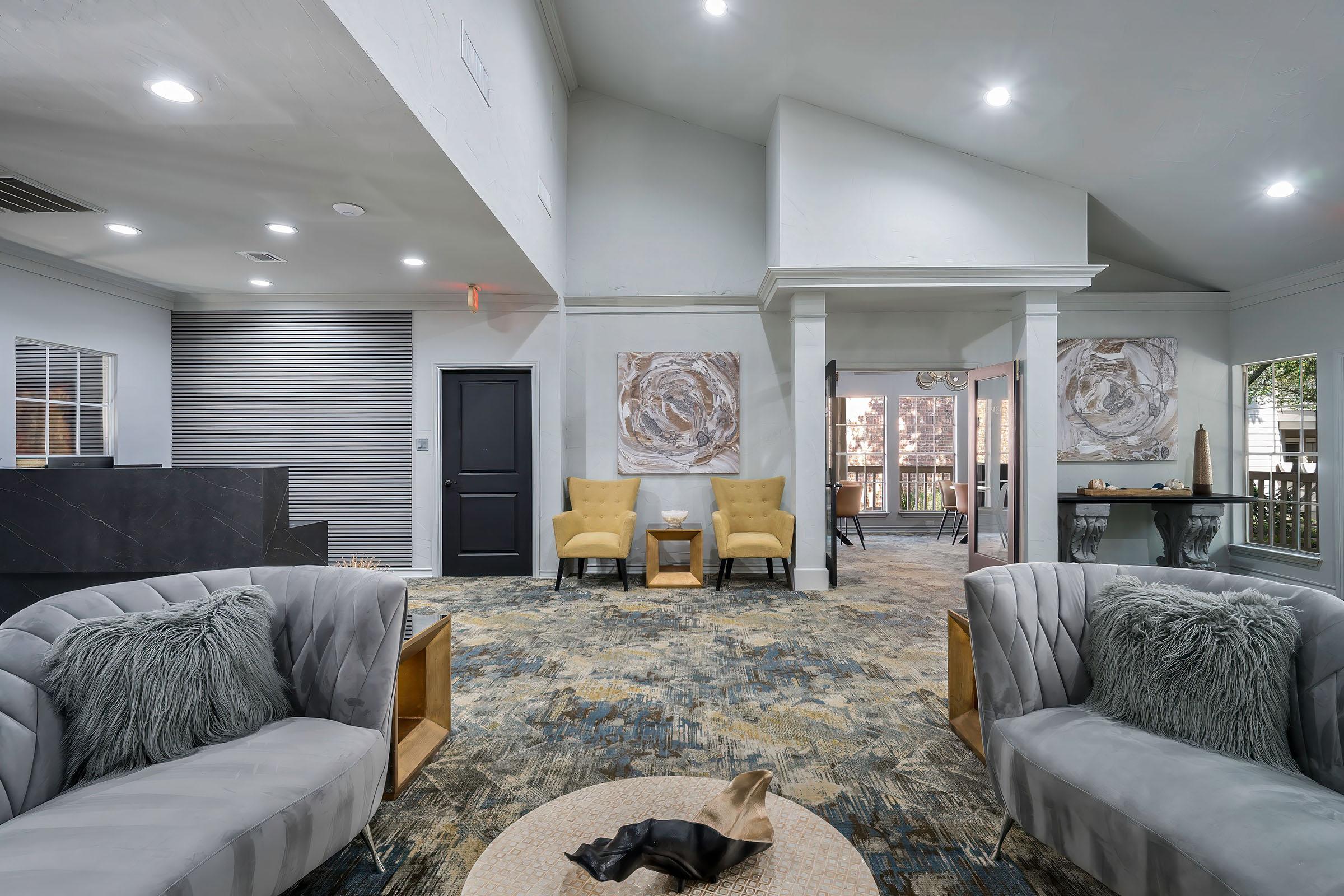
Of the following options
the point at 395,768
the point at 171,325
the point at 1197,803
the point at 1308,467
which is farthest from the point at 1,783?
the point at 1308,467

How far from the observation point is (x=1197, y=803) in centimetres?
133

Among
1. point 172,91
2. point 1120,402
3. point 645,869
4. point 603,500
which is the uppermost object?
point 172,91

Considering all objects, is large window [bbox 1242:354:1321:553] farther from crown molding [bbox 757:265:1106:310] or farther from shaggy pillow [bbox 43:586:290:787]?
shaggy pillow [bbox 43:586:290:787]

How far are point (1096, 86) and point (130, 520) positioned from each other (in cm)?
636

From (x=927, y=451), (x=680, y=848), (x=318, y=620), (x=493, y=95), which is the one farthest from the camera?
(x=927, y=451)

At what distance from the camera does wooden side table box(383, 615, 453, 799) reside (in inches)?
93.5

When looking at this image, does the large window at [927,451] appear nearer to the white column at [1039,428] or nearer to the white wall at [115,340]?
the white column at [1039,428]

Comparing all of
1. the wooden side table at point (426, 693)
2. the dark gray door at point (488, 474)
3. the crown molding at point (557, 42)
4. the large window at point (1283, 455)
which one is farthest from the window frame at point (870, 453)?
the wooden side table at point (426, 693)

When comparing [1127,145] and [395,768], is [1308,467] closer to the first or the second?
[1127,145]

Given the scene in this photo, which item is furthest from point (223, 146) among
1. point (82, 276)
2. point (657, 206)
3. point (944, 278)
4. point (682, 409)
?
point (944, 278)

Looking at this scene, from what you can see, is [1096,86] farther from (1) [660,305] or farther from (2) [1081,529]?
(1) [660,305]

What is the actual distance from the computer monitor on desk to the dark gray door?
7.68 feet

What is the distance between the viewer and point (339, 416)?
586cm

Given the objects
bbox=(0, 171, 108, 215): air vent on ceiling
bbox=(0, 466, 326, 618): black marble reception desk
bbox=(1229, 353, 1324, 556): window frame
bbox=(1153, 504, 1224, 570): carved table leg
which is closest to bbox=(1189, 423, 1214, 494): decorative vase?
bbox=(1153, 504, 1224, 570): carved table leg
